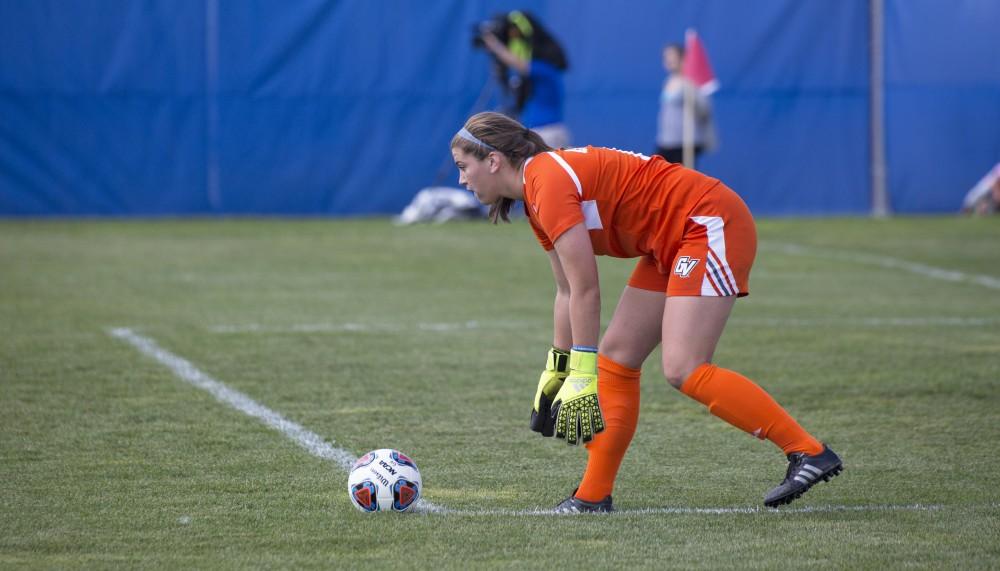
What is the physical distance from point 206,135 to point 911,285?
10.5 meters

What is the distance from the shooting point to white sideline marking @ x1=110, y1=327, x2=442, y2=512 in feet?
20.0

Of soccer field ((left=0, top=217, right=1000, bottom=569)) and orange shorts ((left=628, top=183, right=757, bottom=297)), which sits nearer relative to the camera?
soccer field ((left=0, top=217, right=1000, bottom=569))

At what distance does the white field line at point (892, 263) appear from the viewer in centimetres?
1328

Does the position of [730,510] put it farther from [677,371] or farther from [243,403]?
[243,403]

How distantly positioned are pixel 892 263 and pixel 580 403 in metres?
10.5

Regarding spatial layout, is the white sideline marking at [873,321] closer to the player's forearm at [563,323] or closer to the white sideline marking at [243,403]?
the white sideline marking at [243,403]

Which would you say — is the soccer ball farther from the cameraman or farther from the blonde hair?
the cameraman

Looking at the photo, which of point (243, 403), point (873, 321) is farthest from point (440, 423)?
point (873, 321)

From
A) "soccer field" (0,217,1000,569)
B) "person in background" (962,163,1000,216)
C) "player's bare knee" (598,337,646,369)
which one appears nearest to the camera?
"soccer field" (0,217,1000,569)

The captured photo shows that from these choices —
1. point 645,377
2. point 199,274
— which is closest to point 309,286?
point 199,274

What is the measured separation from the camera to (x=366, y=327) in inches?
399

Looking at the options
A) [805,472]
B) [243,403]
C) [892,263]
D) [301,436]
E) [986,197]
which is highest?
[805,472]

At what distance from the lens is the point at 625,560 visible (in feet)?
14.8

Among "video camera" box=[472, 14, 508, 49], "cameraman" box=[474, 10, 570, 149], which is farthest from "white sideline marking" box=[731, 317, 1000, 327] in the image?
"video camera" box=[472, 14, 508, 49]
